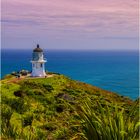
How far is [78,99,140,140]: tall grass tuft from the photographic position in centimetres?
844

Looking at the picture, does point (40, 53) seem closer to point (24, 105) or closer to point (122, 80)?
point (24, 105)

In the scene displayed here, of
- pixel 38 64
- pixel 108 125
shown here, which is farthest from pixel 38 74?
pixel 108 125

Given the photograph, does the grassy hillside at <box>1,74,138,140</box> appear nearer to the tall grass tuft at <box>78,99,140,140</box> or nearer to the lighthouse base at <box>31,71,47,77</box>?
the lighthouse base at <box>31,71,47,77</box>

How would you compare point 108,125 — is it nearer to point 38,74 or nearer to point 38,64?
point 38,74

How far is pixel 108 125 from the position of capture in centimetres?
859

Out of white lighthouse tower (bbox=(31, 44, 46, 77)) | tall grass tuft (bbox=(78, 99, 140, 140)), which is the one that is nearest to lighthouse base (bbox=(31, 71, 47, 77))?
white lighthouse tower (bbox=(31, 44, 46, 77))

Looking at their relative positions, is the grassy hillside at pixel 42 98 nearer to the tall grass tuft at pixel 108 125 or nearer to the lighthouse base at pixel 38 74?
the lighthouse base at pixel 38 74

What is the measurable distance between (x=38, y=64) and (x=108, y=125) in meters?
50.0

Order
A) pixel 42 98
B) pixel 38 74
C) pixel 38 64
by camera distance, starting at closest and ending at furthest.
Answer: pixel 42 98 < pixel 38 74 < pixel 38 64

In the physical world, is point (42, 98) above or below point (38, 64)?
below

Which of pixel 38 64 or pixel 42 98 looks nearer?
pixel 42 98

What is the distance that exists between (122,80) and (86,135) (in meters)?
133

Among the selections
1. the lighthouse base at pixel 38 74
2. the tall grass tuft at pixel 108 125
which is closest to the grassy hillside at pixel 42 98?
the lighthouse base at pixel 38 74

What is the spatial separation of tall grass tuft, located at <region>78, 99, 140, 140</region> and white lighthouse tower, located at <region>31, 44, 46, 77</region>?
46910 mm
